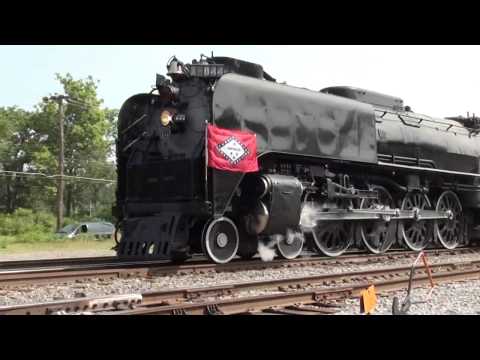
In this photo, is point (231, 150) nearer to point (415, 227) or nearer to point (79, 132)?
point (415, 227)

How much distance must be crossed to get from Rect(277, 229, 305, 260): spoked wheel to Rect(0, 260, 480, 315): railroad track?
2.41 m

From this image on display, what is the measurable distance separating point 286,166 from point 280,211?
1.28m

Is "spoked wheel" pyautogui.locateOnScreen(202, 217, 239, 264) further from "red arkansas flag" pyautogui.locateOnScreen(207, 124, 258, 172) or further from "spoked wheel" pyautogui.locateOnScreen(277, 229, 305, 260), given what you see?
"spoked wheel" pyautogui.locateOnScreen(277, 229, 305, 260)

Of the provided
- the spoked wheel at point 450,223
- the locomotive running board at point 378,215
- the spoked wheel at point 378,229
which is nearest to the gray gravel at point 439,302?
the locomotive running board at point 378,215

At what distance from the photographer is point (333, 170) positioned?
11336 mm

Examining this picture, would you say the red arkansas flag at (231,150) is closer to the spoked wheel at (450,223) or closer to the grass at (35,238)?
the spoked wheel at (450,223)

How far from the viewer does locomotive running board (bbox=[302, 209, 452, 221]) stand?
34.7ft

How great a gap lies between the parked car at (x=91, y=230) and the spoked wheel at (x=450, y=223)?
15.5m

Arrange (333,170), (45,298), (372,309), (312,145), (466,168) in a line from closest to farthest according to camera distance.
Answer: (372,309) < (45,298) < (312,145) < (333,170) < (466,168)

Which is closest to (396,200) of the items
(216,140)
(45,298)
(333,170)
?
(333,170)

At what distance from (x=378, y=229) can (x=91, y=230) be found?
56.1 feet

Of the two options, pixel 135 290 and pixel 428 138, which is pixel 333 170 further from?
pixel 135 290

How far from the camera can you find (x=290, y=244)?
1024 cm

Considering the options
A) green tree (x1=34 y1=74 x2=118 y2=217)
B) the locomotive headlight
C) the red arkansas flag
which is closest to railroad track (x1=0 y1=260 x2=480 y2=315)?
the red arkansas flag
